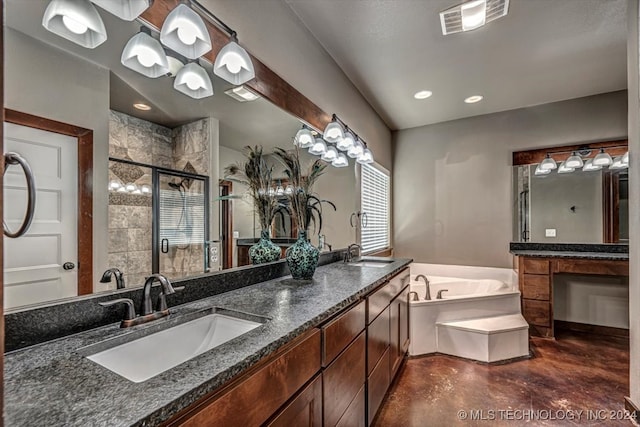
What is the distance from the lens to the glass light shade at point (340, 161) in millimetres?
2699

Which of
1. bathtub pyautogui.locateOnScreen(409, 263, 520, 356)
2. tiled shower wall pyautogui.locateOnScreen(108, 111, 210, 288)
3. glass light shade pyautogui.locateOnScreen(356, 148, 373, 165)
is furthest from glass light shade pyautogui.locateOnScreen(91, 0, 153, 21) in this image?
bathtub pyautogui.locateOnScreen(409, 263, 520, 356)

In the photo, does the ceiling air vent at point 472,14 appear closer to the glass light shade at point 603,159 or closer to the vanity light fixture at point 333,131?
the vanity light fixture at point 333,131

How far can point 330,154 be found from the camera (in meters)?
2.57

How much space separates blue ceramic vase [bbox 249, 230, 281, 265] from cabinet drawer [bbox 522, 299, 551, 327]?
116 inches

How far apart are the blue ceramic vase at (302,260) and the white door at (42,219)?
1.04 m

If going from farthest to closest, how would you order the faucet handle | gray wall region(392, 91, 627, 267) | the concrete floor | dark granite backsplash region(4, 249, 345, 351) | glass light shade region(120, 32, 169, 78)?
gray wall region(392, 91, 627, 267), the concrete floor, glass light shade region(120, 32, 169, 78), the faucet handle, dark granite backsplash region(4, 249, 345, 351)

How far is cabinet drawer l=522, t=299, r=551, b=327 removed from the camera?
317 cm

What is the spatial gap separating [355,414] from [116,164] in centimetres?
154

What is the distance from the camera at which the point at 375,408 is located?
70.3 inches

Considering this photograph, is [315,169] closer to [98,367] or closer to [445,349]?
[98,367]

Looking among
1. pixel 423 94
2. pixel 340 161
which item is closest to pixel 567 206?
pixel 423 94

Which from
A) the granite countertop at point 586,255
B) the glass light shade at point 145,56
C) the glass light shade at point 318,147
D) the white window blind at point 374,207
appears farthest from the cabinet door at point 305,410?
the granite countertop at point 586,255

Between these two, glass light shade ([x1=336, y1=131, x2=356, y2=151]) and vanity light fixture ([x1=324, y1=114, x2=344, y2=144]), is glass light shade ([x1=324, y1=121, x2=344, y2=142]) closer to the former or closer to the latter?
vanity light fixture ([x1=324, y1=114, x2=344, y2=144])

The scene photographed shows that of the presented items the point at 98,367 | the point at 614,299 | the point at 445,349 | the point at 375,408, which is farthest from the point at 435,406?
the point at 614,299
